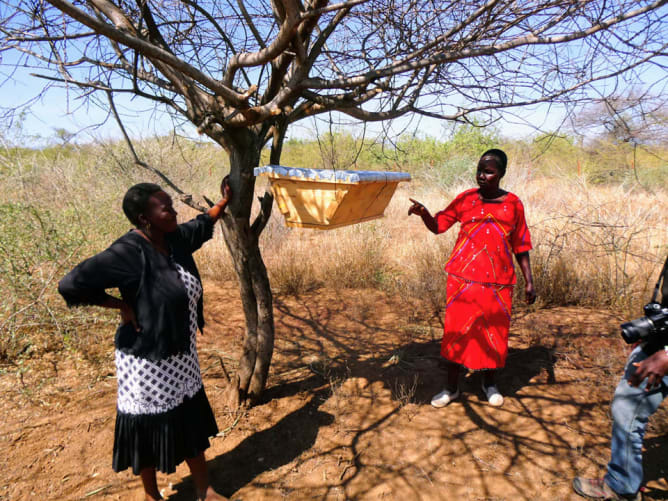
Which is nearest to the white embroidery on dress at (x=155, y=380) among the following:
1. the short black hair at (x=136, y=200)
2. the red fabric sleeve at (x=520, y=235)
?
the short black hair at (x=136, y=200)

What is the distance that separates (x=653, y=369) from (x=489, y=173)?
4.40 ft

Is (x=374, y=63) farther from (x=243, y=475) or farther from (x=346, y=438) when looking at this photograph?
(x=243, y=475)

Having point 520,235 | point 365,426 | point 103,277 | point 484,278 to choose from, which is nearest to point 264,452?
point 365,426

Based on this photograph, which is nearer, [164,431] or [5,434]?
[164,431]

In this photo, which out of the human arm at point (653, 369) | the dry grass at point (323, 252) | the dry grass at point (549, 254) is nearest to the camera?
the human arm at point (653, 369)

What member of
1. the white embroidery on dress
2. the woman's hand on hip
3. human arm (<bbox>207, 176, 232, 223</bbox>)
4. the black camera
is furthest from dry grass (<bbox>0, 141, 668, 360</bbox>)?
the black camera

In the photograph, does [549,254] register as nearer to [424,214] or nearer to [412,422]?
[424,214]

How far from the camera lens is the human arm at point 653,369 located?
1.44 m

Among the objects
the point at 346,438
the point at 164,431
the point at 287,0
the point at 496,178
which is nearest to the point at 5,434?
the point at 164,431

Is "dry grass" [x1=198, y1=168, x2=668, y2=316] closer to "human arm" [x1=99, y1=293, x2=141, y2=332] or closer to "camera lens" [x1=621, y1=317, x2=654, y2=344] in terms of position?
"camera lens" [x1=621, y1=317, x2=654, y2=344]

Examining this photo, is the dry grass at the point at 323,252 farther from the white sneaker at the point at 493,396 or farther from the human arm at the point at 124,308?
the white sneaker at the point at 493,396

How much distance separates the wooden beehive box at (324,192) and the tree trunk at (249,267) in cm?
29

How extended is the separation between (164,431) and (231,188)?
50.6 inches

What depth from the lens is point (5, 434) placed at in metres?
2.50
